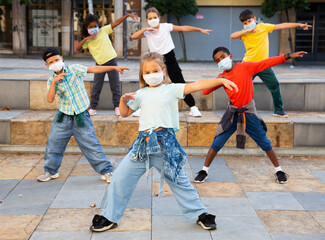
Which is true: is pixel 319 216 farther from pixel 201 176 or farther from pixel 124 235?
pixel 124 235

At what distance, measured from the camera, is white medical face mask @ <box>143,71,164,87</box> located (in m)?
3.99

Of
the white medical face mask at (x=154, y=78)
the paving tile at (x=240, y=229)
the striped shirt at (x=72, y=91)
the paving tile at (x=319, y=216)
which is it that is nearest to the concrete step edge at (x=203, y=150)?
the striped shirt at (x=72, y=91)

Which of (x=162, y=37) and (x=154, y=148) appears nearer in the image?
(x=154, y=148)

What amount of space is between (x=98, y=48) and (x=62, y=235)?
161 inches

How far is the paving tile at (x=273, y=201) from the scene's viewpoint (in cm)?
480

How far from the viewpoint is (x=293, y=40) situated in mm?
21531

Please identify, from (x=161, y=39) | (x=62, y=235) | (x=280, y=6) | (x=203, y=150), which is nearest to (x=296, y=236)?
(x=62, y=235)

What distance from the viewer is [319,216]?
455 cm

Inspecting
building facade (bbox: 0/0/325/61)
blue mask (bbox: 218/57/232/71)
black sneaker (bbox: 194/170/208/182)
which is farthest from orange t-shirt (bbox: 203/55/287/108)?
building facade (bbox: 0/0/325/61)

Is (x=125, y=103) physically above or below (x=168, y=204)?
above

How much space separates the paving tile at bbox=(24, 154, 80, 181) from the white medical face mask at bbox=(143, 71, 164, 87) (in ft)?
7.47

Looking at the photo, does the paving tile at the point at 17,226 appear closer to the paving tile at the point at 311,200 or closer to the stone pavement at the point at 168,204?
the stone pavement at the point at 168,204

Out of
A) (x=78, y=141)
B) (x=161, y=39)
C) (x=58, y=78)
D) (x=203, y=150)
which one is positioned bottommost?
(x=203, y=150)

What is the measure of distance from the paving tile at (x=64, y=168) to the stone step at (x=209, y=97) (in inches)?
70.0
